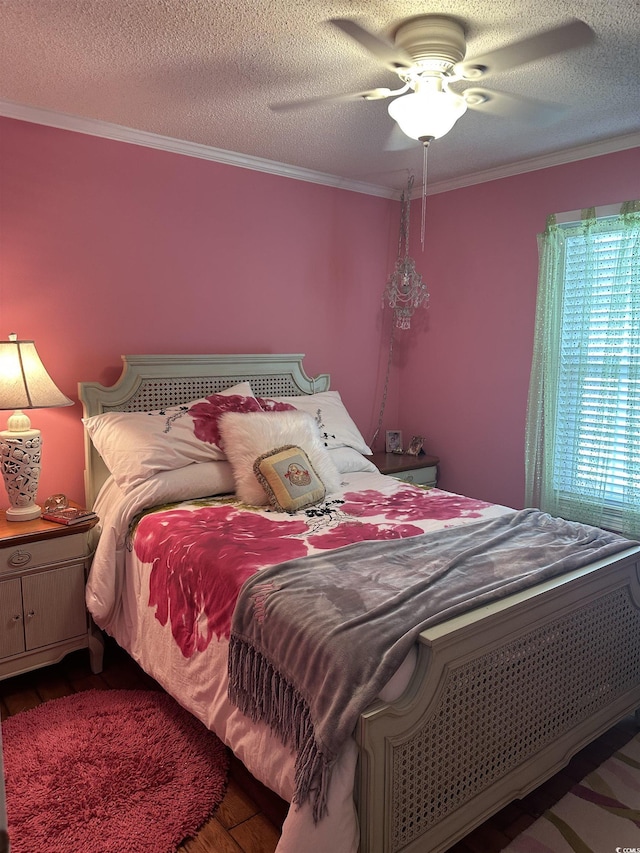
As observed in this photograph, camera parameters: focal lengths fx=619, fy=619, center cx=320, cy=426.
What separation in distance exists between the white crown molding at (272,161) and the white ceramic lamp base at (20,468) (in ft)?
4.56

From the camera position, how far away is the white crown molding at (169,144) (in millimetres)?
2709

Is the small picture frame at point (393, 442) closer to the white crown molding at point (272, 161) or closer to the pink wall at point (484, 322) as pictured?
the pink wall at point (484, 322)

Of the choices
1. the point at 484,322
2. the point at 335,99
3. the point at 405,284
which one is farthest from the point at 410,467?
the point at 335,99

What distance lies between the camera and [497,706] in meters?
1.76

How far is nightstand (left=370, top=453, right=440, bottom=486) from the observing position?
3732mm

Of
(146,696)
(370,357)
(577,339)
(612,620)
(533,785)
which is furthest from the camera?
(370,357)

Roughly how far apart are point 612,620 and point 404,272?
242 centimetres

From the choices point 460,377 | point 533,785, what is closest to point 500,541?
point 533,785

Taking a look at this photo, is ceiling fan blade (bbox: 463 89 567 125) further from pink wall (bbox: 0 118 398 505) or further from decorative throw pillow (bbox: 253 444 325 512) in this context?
decorative throw pillow (bbox: 253 444 325 512)

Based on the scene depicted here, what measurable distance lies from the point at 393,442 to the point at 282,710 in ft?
8.80

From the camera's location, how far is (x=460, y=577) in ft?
6.30

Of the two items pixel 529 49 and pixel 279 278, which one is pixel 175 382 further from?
pixel 529 49

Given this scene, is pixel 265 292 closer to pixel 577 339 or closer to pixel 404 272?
pixel 404 272

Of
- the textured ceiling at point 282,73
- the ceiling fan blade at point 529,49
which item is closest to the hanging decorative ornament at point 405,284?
the textured ceiling at point 282,73
